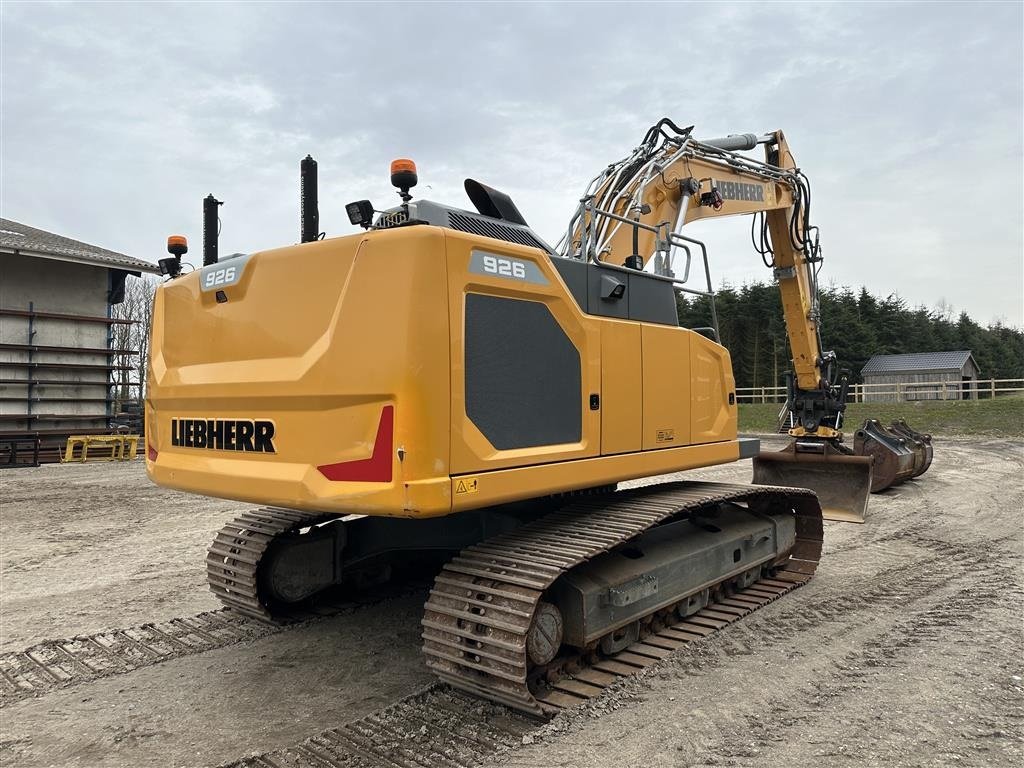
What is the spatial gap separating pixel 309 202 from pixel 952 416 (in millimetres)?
24569

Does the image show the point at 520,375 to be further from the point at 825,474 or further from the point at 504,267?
the point at 825,474

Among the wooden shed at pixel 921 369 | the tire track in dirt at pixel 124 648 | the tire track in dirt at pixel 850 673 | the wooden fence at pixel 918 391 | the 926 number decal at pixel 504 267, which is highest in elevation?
the wooden shed at pixel 921 369

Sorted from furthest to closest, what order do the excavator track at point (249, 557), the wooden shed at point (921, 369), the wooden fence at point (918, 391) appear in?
the wooden shed at point (921, 369) → the wooden fence at point (918, 391) → the excavator track at point (249, 557)

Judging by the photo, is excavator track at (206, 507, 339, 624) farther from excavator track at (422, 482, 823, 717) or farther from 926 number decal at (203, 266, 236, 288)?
926 number decal at (203, 266, 236, 288)

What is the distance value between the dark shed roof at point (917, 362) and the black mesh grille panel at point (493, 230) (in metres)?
45.2

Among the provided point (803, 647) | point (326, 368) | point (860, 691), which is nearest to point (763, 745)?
point (860, 691)

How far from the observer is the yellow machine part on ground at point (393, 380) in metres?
3.04

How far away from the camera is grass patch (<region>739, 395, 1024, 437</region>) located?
2136 cm

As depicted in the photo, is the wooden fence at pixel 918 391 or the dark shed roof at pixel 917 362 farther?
the dark shed roof at pixel 917 362

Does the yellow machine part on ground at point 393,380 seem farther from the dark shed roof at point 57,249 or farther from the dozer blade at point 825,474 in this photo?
the dark shed roof at point 57,249

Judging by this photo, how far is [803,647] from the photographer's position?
442 cm

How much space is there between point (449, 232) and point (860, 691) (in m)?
3.15

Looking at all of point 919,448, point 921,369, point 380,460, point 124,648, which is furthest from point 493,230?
point 921,369

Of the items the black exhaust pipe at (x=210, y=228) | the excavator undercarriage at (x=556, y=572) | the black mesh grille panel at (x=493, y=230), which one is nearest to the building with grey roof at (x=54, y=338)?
the excavator undercarriage at (x=556, y=572)
